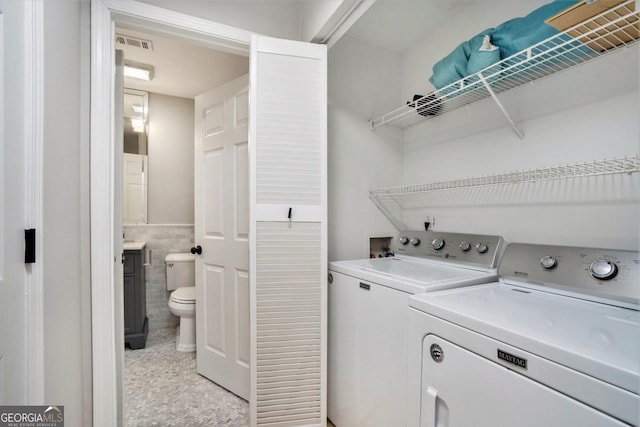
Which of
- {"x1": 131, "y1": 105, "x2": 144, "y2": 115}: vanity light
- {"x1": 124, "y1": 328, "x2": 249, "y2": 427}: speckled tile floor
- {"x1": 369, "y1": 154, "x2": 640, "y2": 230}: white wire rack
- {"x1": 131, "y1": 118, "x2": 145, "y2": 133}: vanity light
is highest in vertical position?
{"x1": 131, "y1": 105, "x2": 144, "y2": 115}: vanity light

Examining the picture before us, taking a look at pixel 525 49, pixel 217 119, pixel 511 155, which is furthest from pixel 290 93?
pixel 511 155

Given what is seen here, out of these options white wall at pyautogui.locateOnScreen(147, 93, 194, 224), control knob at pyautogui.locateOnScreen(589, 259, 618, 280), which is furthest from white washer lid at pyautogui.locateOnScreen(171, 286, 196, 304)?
control knob at pyautogui.locateOnScreen(589, 259, 618, 280)

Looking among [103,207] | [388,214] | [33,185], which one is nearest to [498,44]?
[388,214]

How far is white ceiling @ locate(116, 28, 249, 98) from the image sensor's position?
2125mm

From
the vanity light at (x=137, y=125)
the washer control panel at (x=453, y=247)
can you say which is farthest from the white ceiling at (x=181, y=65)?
the washer control panel at (x=453, y=247)

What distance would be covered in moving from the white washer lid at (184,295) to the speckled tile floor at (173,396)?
1.61 feet

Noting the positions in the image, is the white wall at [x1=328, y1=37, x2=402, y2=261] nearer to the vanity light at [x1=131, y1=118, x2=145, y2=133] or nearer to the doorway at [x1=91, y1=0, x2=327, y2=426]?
the doorway at [x1=91, y1=0, x2=327, y2=426]

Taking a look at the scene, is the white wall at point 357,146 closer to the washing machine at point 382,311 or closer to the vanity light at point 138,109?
the washing machine at point 382,311

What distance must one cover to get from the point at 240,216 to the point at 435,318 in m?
1.46

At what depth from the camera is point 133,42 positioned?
6.68ft

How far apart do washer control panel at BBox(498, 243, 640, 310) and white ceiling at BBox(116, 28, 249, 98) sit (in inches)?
91.6

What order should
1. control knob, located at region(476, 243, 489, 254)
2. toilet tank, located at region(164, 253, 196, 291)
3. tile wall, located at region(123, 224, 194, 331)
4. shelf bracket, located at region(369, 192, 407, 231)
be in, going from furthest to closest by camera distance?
tile wall, located at region(123, 224, 194, 331) < toilet tank, located at region(164, 253, 196, 291) < shelf bracket, located at region(369, 192, 407, 231) < control knob, located at region(476, 243, 489, 254)

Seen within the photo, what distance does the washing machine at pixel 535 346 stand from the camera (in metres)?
0.59

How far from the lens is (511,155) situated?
4.83 feet
